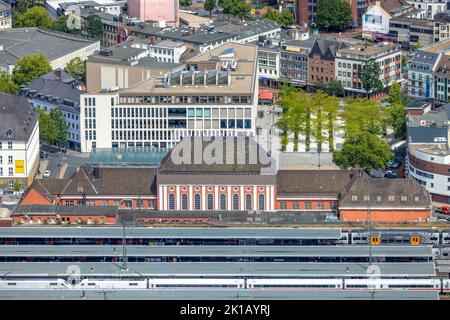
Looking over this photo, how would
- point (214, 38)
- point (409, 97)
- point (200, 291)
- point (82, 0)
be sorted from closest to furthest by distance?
point (200, 291), point (409, 97), point (214, 38), point (82, 0)

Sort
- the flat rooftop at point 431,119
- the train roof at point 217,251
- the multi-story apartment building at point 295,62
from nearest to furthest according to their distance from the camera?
the train roof at point 217,251 < the flat rooftop at point 431,119 < the multi-story apartment building at point 295,62

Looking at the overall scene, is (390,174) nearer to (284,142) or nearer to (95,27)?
(284,142)

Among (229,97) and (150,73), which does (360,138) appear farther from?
(150,73)

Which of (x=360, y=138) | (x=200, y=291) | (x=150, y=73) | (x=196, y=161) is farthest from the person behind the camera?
(x=150, y=73)

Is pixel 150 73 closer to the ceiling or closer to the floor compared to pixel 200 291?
closer to the ceiling

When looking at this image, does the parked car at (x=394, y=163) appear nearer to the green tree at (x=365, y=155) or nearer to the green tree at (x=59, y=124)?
the green tree at (x=365, y=155)

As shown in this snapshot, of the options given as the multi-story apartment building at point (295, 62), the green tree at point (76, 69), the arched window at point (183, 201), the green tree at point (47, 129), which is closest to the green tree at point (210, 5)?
the multi-story apartment building at point (295, 62)

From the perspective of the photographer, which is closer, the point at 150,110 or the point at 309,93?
the point at 150,110

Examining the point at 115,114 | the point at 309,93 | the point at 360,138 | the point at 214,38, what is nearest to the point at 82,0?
the point at 214,38
